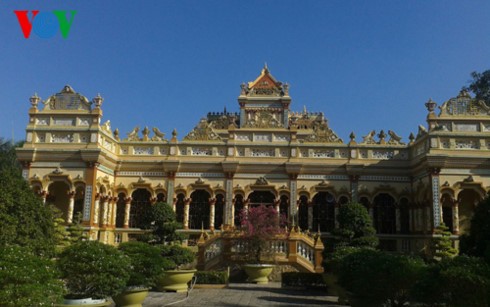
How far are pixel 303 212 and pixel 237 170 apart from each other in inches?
161

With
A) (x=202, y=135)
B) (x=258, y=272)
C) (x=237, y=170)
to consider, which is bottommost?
(x=258, y=272)

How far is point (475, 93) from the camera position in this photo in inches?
1423

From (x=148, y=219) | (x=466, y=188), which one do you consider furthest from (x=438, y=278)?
(x=466, y=188)

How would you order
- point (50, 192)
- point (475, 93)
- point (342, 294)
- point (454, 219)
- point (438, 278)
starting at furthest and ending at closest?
point (475, 93) < point (50, 192) < point (454, 219) < point (342, 294) < point (438, 278)

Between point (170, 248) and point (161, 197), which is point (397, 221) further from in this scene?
point (170, 248)

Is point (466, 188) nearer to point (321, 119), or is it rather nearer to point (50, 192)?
point (321, 119)

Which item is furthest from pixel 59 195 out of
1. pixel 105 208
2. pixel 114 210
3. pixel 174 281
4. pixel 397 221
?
pixel 397 221

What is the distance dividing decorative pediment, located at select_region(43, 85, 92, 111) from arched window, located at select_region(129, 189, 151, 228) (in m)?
5.10

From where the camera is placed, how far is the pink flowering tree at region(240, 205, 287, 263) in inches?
719

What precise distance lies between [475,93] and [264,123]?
20.8 meters

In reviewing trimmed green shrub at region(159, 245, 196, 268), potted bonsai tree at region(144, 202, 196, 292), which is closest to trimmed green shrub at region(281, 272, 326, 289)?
potted bonsai tree at region(144, 202, 196, 292)

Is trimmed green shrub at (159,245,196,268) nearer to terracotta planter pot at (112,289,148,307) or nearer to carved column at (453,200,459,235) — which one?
terracotta planter pot at (112,289,148,307)

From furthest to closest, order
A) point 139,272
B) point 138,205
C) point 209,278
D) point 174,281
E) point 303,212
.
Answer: point 138,205
point 303,212
point 209,278
point 174,281
point 139,272

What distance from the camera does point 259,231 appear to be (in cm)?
1817
